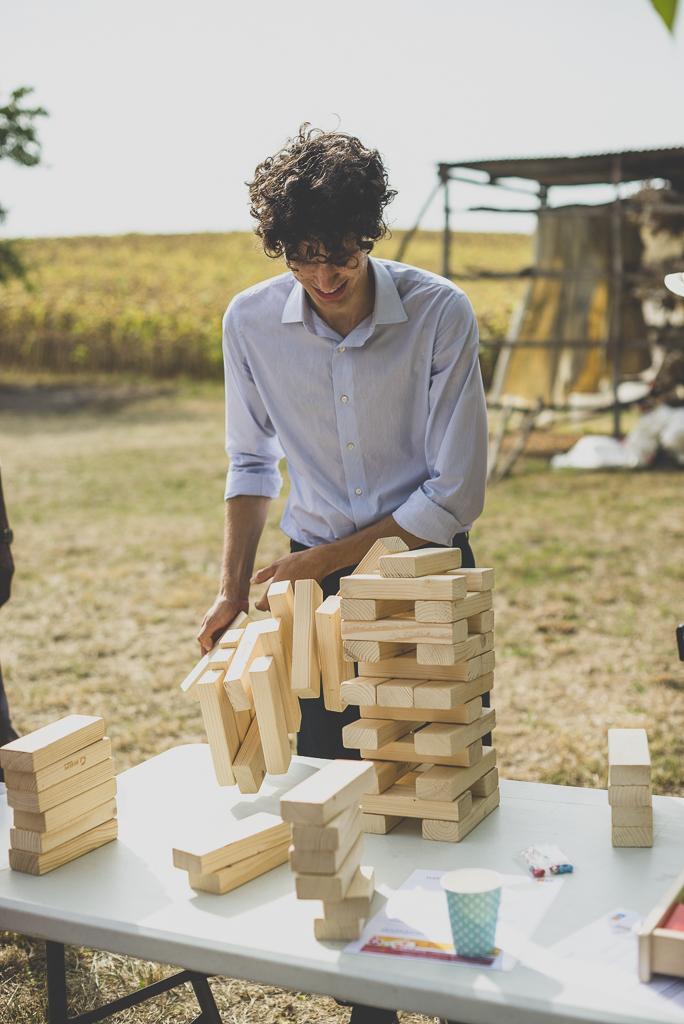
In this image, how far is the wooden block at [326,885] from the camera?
4.10 feet

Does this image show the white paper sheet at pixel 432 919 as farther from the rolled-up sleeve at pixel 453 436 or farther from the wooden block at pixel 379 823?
the rolled-up sleeve at pixel 453 436

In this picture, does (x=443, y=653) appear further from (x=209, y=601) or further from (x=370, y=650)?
(x=209, y=601)

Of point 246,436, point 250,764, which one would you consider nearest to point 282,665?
point 250,764

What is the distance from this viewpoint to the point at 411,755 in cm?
163

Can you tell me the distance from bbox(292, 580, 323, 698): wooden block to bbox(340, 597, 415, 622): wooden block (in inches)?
4.7

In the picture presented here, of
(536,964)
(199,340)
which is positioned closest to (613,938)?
(536,964)

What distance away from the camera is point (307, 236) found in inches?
73.4

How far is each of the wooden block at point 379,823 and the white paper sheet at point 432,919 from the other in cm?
15

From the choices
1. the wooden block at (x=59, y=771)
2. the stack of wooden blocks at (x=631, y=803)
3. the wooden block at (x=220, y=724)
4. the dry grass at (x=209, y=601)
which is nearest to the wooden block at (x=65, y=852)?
the wooden block at (x=59, y=771)

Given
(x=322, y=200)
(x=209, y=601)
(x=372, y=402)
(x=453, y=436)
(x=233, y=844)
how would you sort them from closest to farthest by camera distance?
1. (x=233, y=844)
2. (x=322, y=200)
3. (x=453, y=436)
4. (x=372, y=402)
5. (x=209, y=601)

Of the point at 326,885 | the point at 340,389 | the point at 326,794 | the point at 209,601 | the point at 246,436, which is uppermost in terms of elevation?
the point at 340,389

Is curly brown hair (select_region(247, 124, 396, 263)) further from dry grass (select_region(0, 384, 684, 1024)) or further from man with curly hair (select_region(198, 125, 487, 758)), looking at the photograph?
dry grass (select_region(0, 384, 684, 1024))

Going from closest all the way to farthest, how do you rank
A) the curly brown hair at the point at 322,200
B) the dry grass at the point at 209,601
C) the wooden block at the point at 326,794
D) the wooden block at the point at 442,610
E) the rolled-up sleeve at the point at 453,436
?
the wooden block at the point at 326,794, the wooden block at the point at 442,610, the curly brown hair at the point at 322,200, the rolled-up sleeve at the point at 453,436, the dry grass at the point at 209,601

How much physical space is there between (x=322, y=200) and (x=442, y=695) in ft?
3.37
